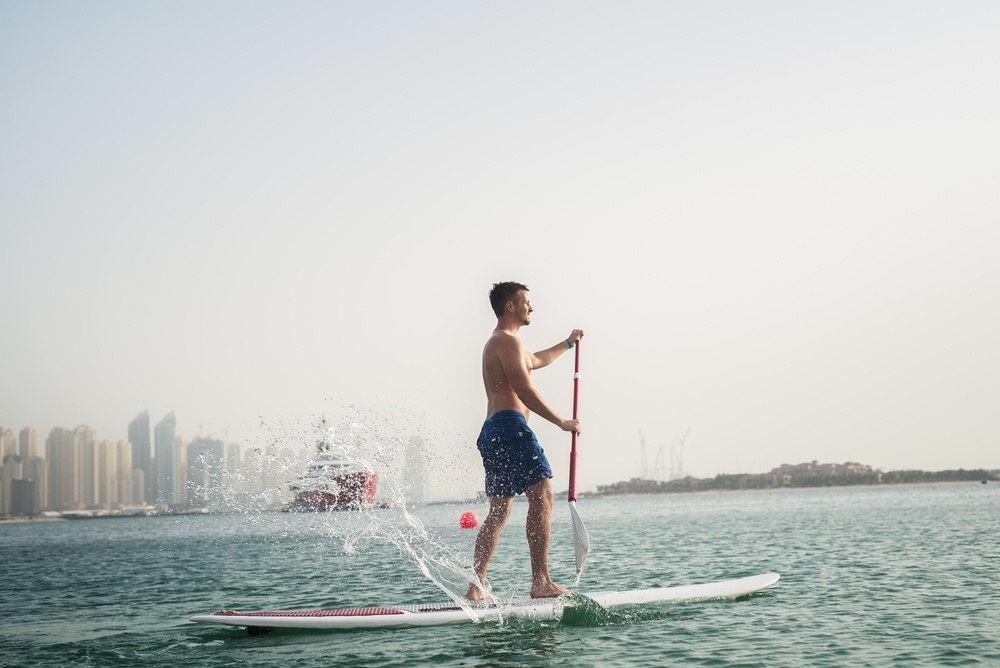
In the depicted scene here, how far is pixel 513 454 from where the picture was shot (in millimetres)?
6754

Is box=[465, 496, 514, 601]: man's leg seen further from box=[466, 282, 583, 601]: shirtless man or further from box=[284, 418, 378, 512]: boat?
box=[284, 418, 378, 512]: boat

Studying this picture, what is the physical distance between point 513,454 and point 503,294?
4.11 ft

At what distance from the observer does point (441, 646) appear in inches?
245

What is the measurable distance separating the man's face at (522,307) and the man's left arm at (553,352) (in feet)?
1.12

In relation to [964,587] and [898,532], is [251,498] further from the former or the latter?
[898,532]

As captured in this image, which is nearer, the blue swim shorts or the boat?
the blue swim shorts

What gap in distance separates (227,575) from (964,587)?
37.5 ft

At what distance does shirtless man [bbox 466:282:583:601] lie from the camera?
6.73 m

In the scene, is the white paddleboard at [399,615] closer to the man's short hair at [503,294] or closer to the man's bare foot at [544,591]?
the man's bare foot at [544,591]

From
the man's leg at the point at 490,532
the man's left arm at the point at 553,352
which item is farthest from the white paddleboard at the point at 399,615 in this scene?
the man's left arm at the point at 553,352

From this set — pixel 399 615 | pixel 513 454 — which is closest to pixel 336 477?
pixel 399 615

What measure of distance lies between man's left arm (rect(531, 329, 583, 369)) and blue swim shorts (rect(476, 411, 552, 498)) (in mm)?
587

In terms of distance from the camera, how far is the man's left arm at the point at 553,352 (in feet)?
23.9

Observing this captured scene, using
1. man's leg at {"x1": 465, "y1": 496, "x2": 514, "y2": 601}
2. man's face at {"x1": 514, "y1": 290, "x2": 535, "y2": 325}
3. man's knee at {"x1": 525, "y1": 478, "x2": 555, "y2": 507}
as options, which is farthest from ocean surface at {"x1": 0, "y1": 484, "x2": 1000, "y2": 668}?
man's face at {"x1": 514, "y1": 290, "x2": 535, "y2": 325}
